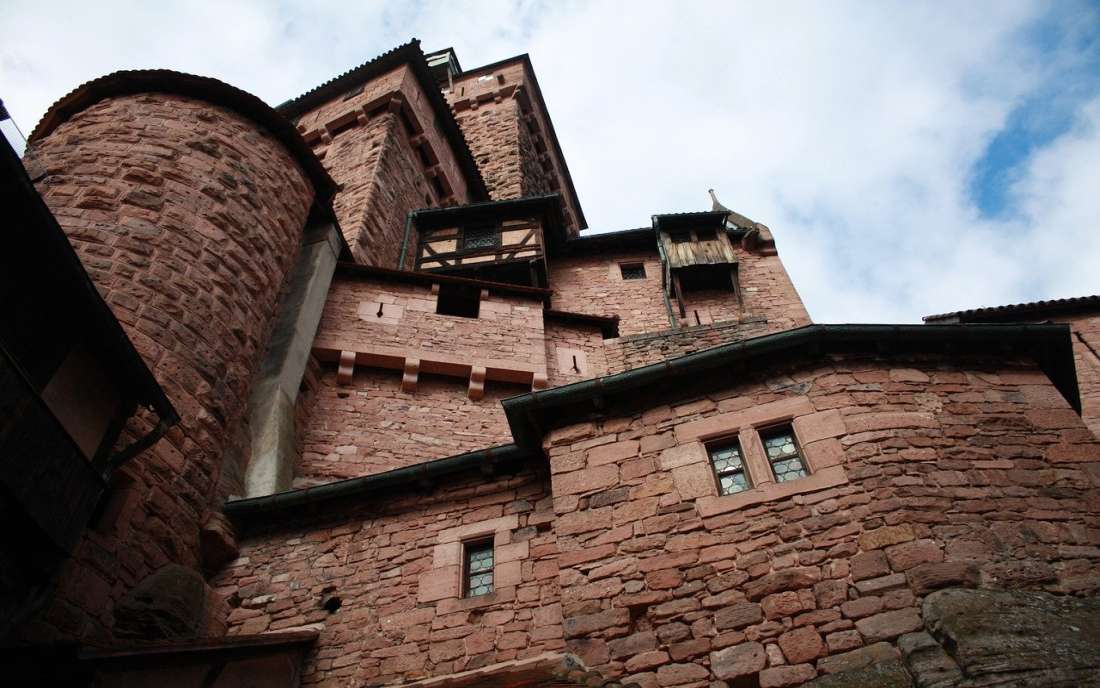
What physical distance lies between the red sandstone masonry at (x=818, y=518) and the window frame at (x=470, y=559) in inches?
41.0

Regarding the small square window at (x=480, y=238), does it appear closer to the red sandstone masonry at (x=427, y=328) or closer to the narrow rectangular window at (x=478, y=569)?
the red sandstone masonry at (x=427, y=328)

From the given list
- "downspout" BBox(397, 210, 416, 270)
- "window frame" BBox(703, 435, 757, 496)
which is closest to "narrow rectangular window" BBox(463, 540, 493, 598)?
"window frame" BBox(703, 435, 757, 496)

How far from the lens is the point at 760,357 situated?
6.81 m

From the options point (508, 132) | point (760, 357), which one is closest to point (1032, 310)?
point (760, 357)

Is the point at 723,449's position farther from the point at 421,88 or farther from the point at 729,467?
the point at 421,88

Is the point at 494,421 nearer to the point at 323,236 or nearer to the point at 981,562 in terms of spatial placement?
the point at 323,236

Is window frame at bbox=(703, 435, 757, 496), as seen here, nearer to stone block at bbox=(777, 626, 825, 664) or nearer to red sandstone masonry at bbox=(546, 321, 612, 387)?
stone block at bbox=(777, 626, 825, 664)

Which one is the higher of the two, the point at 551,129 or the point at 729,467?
the point at 551,129

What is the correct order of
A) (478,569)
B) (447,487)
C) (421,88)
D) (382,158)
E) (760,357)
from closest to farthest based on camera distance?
(760,357) → (478,569) → (447,487) → (382,158) → (421,88)

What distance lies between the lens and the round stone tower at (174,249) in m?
6.64

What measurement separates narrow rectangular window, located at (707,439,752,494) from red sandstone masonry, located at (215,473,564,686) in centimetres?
168

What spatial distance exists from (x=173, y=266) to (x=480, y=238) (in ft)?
31.7

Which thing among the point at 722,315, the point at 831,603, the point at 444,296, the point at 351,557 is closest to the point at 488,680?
the point at 351,557

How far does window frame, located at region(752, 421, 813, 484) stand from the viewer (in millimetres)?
5949
